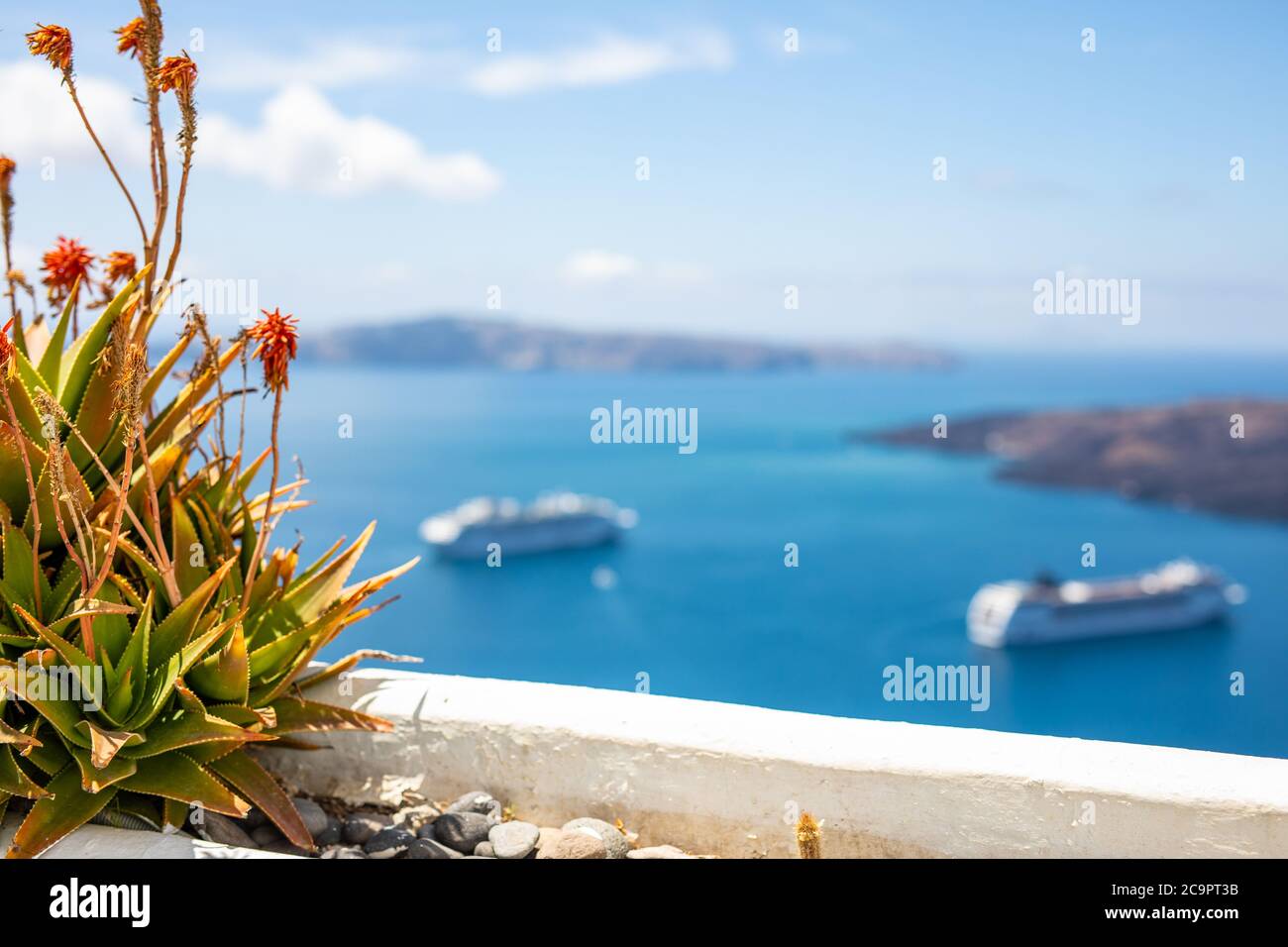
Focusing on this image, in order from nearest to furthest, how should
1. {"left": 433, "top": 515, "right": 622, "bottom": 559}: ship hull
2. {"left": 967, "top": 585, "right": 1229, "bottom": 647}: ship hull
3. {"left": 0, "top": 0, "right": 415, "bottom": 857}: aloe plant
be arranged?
{"left": 0, "top": 0, "right": 415, "bottom": 857}: aloe plant
{"left": 967, "top": 585, "right": 1229, "bottom": 647}: ship hull
{"left": 433, "top": 515, "right": 622, "bottom": 559}: ship hull

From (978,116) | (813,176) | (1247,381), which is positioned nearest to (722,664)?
(813,176)

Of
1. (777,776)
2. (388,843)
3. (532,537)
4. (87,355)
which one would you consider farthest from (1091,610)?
(87,355)

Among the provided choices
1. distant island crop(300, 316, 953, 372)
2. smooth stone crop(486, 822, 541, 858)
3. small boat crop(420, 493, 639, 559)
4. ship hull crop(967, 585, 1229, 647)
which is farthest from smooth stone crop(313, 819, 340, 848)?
distant island crop(300, 316, 953, 372)

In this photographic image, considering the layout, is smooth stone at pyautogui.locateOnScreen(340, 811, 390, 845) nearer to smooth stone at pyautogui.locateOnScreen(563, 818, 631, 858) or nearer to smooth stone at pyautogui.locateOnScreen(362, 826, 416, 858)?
smooth stone at pyautogui.locateOnScreen(362, 826, 416, 858)

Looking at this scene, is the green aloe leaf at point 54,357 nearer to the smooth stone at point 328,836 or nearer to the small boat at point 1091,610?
the smooth stone at point 328,836

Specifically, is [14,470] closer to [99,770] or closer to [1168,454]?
[99,770]
